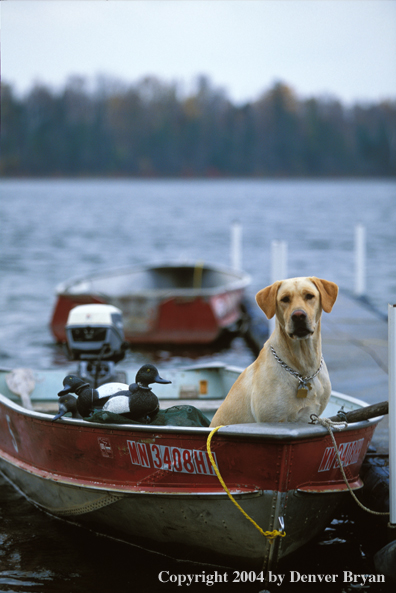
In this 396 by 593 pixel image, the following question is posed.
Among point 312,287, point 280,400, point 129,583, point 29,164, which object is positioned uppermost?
point 29,164

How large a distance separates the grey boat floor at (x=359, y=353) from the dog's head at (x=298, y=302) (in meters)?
2.83

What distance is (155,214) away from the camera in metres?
80.0

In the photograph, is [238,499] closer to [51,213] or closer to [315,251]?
[315,251]

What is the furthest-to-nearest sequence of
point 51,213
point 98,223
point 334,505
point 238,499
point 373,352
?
point 51,213 → point 98,223 → point 373,352 → point 334,505 → point 238,499

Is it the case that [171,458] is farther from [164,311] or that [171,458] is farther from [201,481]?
[164,311]

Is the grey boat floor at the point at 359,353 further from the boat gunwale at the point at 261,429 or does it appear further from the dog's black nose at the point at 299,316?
the dog's black nose at the point at 299,316

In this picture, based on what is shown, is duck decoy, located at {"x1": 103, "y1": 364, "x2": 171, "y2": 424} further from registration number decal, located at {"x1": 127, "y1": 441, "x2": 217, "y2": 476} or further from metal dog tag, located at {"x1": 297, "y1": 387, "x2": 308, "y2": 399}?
metal dog tag, located at {"x1": 297, "y1": 387, "x2": 308, "y2": 399}

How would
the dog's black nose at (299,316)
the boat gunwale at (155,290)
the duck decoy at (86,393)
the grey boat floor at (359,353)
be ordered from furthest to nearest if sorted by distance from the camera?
1. the boat gunwale at (155,290)
2. the grey boat floor at (359,353)
3. the duck decoy at (86,393)
4. the dog's black nose at (299,316)

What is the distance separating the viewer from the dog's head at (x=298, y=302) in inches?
179

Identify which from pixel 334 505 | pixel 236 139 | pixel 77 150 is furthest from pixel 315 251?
pixel 77 150

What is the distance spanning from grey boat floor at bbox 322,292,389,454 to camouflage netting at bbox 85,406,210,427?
2199 mm

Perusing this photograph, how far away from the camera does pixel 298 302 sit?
4.60m

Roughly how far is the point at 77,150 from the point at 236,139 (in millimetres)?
28033

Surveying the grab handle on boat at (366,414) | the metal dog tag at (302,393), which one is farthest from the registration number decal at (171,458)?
the grab handle on boat at (366,414)
